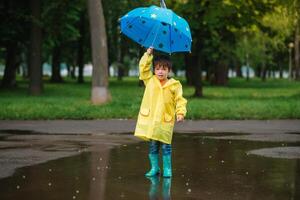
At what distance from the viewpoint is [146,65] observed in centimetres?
901

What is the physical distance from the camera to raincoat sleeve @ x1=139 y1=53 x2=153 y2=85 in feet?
29.5

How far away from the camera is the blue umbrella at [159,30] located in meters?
8.83

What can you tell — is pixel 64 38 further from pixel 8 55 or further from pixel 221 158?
pixel 221 158

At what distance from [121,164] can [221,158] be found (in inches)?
68.3

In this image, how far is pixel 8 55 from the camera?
41688mm

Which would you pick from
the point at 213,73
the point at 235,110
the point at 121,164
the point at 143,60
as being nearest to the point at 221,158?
the point at 121,164

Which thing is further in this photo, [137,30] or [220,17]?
[220,17]

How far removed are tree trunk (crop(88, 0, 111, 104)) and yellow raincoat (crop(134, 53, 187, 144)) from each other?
615 inches

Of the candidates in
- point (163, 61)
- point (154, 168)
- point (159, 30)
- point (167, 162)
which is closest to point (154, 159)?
point (154, 168)

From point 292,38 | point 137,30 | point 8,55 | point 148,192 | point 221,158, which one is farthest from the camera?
point 292,38

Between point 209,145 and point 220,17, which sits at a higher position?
point 220,17

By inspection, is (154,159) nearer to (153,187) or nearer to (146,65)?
(153,187)

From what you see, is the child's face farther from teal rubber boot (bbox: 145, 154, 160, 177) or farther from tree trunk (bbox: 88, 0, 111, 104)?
tree trunk (bbox: 88, 0, 111, 104)

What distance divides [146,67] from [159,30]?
20.7 inches
